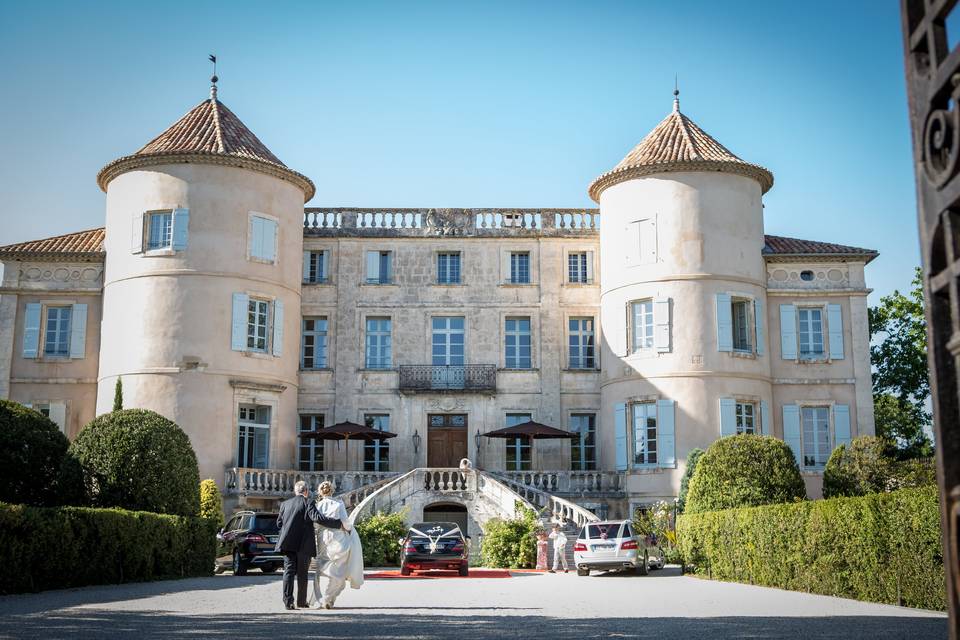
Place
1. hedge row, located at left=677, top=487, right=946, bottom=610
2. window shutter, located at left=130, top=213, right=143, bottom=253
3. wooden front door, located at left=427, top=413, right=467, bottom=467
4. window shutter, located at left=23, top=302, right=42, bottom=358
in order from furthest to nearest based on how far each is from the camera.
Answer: wooden front door, located at left=427, top=413, right=467, bottom=467
window shutter, located at left=23, top=302, right=42, bottom=358
window shutter, located at left=130, top=213, right=143, bottom=253
hedge row, located at left=677, top=487, right=946, bottom=610

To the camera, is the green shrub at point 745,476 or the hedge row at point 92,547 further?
the green shrub at point 745,476

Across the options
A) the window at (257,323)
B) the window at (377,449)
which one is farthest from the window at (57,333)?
the window at (377,449)

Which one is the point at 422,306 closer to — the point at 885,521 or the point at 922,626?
the point at 885,521

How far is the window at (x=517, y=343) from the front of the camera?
3591 centimetres

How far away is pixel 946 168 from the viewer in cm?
447

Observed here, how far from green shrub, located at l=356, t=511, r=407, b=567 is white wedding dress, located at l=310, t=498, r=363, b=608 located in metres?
13.6

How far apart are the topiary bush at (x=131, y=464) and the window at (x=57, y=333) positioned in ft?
46.8

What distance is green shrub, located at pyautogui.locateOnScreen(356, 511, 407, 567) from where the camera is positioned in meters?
27.0

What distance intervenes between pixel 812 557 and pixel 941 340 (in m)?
12.2

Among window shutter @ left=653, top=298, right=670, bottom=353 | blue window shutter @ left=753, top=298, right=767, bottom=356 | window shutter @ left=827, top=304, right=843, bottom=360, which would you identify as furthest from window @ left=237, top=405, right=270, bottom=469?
window shutter @ left=827, top=304, right=843, bottom=360

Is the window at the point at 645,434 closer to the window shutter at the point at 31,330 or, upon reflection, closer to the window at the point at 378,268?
the window at the point at 378,268

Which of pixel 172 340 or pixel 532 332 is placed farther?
pixel 532 332

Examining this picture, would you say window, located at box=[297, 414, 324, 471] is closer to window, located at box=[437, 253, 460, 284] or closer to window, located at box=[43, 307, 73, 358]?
A: window, located at box=[437, 253, 460, 284]

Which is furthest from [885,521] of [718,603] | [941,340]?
[941,340]
